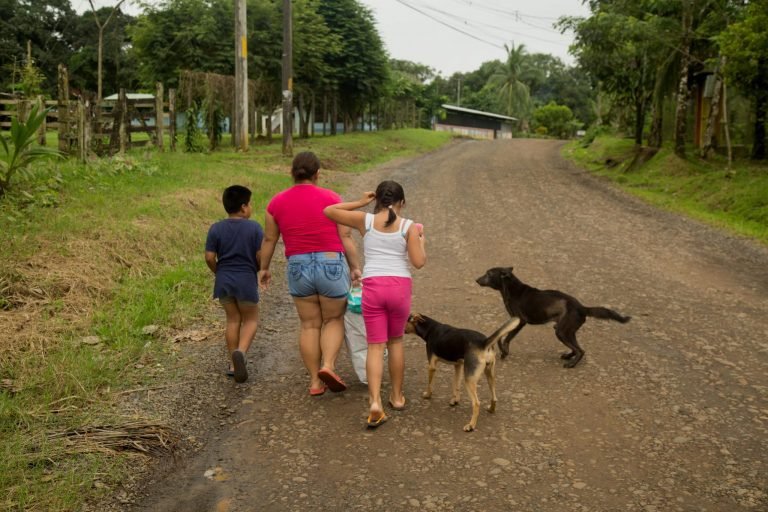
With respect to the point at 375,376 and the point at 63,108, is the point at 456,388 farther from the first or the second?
the point at 63,108

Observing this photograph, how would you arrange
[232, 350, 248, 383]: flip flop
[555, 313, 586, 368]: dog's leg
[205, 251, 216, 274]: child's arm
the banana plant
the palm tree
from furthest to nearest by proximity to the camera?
the palm tree → the banana plant → [555, 313, 586, 368]: dog's leg → [205, 251, 216, 274]: child's arm → [232, 350, 248, 383]: flip flop

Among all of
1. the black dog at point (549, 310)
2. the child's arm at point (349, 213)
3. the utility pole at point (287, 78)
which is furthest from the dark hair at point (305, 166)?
the utility pole at point (287, 78)

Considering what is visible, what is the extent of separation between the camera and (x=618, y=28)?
19.7 meters

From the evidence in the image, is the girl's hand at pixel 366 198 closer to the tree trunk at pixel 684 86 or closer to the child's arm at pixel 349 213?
the child's arm at pixel 349 213

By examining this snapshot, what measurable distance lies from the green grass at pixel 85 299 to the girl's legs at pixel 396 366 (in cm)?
180

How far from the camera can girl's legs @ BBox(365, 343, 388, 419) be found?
15.8 feet

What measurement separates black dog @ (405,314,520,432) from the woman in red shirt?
613 millimetres

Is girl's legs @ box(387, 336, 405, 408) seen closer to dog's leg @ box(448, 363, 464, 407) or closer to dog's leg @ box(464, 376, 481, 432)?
dog's leg @ box(448, 363, 464, 407)

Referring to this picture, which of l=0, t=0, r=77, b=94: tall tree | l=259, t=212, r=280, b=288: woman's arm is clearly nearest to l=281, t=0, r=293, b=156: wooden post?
l=259, t=212, r=280, b=288: woman's arm

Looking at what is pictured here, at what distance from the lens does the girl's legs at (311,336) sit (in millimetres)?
5430

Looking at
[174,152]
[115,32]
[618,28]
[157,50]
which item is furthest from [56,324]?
[115,32]

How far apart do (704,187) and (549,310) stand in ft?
41.8

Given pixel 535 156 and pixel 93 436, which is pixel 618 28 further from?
pixel 93 436

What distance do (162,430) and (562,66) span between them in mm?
104405
